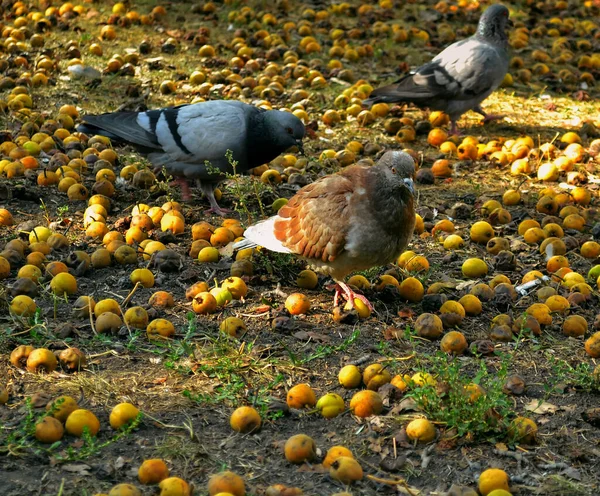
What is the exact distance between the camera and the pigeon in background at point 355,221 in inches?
207

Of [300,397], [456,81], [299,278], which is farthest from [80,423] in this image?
[456,81]

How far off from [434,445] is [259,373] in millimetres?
1142

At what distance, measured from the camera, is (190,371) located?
15.6 feet

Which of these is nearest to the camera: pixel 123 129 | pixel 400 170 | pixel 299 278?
pixel 400 170

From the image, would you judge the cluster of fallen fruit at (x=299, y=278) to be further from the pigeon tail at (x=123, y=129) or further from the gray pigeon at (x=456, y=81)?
the gray pigeon at (x=456, y=81)

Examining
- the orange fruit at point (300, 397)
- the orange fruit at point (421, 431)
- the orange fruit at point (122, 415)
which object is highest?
the orange fruit at point (122, 415)

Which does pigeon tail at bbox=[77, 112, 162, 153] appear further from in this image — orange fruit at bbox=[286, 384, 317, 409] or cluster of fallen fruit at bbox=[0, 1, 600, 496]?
orange fruit at bbox=[286, 384, 317, 409]

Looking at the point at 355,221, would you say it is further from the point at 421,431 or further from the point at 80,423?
the point at 80,423

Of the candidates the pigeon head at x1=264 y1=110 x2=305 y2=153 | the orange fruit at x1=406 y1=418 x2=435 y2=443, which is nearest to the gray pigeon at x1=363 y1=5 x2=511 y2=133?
the pigeon head at x1=264 y1=110 x2=305 y2=153

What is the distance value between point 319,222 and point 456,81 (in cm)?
448

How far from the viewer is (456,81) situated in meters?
9.24

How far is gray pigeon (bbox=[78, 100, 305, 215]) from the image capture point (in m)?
7.23

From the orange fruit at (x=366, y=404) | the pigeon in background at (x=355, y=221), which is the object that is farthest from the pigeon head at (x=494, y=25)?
the orange fruit at (x=366, y=404)

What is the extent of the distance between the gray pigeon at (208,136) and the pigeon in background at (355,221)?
1.75 metres
